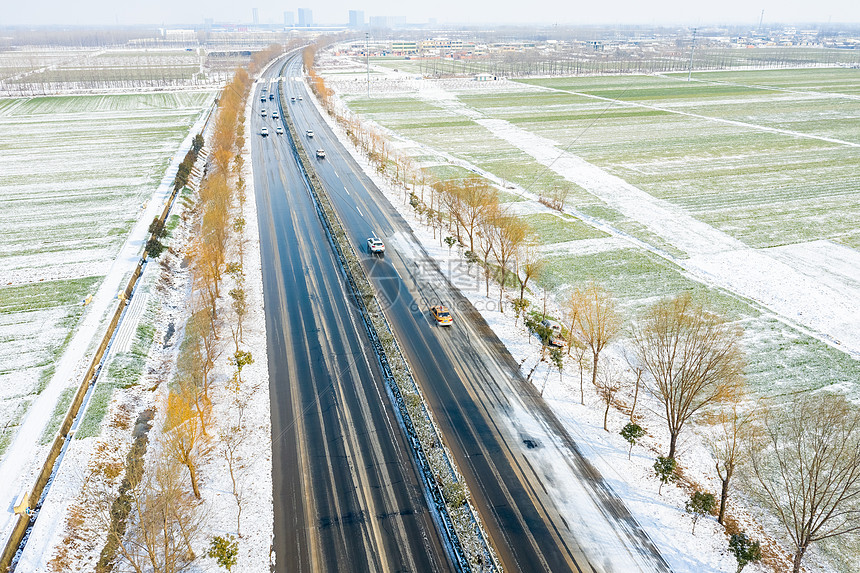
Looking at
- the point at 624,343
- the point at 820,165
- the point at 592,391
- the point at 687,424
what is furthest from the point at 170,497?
the point at 820,165

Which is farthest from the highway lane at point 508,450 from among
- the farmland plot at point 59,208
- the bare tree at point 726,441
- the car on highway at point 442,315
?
the farmland plot at point 59,208

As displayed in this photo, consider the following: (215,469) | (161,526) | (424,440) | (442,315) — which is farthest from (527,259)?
(161,526)

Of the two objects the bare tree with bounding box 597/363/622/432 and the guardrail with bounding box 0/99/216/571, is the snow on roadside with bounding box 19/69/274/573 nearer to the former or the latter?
the guardrail with bounding box 0/99/216/571

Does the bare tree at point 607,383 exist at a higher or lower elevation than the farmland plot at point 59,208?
lower

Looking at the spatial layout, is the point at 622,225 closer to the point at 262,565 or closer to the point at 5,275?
the point at 262,565

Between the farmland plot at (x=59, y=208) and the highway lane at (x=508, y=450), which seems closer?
the highway lane at (x=508, y=450)

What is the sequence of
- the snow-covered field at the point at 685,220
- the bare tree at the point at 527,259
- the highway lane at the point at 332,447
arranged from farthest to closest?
1. the bare tree at the point at 527,259
2. the snow-covered field at the point at 685,220
3. the highway lane at the point at 332,447

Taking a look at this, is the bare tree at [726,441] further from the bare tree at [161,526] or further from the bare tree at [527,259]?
the bare tree at [161,526]

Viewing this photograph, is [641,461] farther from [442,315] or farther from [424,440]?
[442,315]
